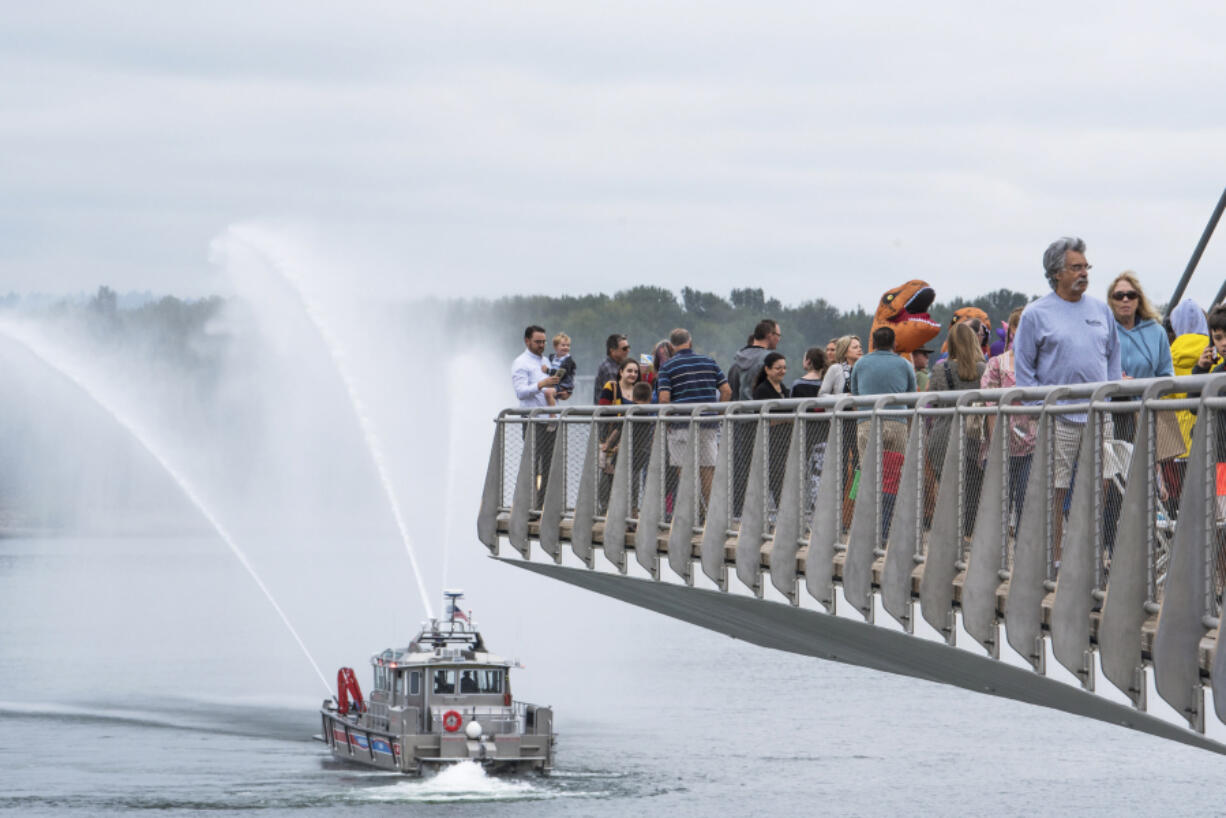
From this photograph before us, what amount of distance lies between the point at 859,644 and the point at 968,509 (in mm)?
5337

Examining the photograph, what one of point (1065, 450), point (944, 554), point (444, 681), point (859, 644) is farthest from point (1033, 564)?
point (444, 681)

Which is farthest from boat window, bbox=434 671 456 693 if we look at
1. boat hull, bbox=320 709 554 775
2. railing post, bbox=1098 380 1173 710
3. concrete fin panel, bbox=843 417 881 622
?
railing post, bbox=1098 380 1173 710

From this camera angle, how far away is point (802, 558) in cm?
1747

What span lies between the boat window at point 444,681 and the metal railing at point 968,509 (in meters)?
45.3

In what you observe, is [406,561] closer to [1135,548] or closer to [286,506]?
[286,506]

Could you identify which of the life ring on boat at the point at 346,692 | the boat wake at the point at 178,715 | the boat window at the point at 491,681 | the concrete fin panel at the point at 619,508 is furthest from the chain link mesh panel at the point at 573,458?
the boat wake at the point at 178,715

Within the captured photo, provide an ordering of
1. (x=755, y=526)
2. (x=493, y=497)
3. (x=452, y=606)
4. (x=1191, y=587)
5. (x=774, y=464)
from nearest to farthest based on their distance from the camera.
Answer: (x=1191, y=587) → (x=774, y=464) → (x=755, y=526) → (x=493, y=497) → (x=452, y=606)

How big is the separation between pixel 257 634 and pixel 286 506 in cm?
6292

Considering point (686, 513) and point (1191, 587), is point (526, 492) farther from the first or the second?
point (1191, 587)

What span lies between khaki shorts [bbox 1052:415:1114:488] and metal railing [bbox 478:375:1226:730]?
1 cm

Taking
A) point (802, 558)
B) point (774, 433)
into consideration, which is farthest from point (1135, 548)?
point (774, 433)

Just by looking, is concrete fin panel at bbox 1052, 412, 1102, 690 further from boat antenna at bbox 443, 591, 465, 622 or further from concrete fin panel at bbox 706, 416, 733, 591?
boat antenna at bbox 443, 591, 465, 622

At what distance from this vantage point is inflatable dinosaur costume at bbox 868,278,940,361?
17.0 m

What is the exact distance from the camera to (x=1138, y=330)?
45.1 ft
